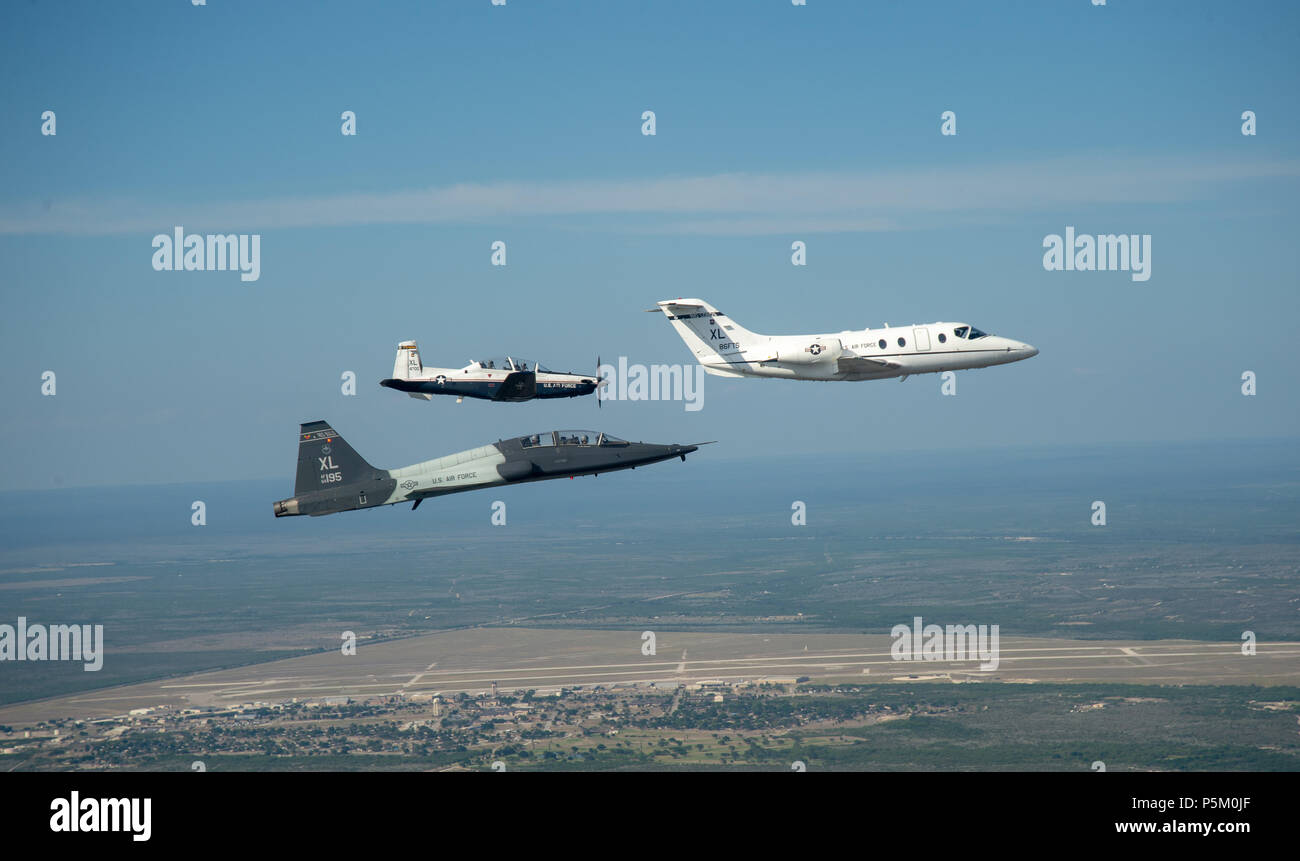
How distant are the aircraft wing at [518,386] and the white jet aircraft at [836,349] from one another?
6.76 metres

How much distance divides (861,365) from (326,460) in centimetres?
2368

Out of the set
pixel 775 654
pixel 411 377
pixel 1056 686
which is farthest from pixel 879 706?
pixel 411 377

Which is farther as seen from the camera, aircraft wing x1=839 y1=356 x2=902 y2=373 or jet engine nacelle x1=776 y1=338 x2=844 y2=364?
jet engine nacelle x1=776 y1=338 x2=844 y2=364

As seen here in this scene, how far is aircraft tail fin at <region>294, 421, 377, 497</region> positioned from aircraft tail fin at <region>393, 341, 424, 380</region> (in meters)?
8.15

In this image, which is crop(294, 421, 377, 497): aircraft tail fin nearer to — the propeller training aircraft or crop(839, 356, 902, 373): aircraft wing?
the propeller training aircraft

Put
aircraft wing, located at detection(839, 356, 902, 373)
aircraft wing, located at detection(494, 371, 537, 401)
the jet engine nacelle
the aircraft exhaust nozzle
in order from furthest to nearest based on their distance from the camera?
aircraft wing, located at detection(494, 371, 537, 401) < the jet engine nacelle < aircraft wing, located at detection(839, 356, 902, 373) < the aircraft exhaust nozzle

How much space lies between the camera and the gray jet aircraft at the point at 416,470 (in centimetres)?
5072

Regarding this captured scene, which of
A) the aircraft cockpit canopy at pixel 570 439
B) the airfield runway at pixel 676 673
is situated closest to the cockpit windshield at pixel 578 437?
the aircraft cockpit canopy at pixel 570 439

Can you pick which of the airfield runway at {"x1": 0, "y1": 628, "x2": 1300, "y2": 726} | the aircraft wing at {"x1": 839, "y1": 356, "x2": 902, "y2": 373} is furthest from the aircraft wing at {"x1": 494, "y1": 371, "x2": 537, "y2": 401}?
the airfield runway at {"x1": 0, "y1": 628, "x2": 1300, "y2": 726}

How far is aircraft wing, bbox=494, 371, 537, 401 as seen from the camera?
5666 centimetres
